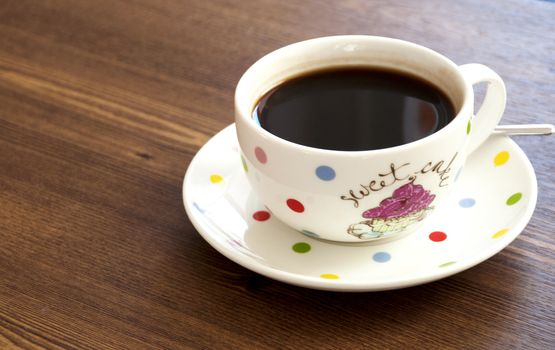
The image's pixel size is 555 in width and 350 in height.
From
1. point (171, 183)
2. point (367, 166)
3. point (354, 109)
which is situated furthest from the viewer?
point (171, 183)

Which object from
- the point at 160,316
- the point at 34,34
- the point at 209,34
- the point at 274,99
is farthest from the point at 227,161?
the point at 34,34

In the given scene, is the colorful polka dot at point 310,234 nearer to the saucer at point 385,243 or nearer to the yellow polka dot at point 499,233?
the saucer at point 385,243

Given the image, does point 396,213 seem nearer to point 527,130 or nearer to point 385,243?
point 385,243

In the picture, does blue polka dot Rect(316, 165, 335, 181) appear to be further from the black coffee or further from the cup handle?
the cup handle

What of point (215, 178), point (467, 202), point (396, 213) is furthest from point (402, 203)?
point (215, 178)

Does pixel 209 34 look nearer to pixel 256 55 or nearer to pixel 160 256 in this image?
pixel 256 55

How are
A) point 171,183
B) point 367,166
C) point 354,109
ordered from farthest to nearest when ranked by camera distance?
point 171,183
point 354,109
point 367,166
